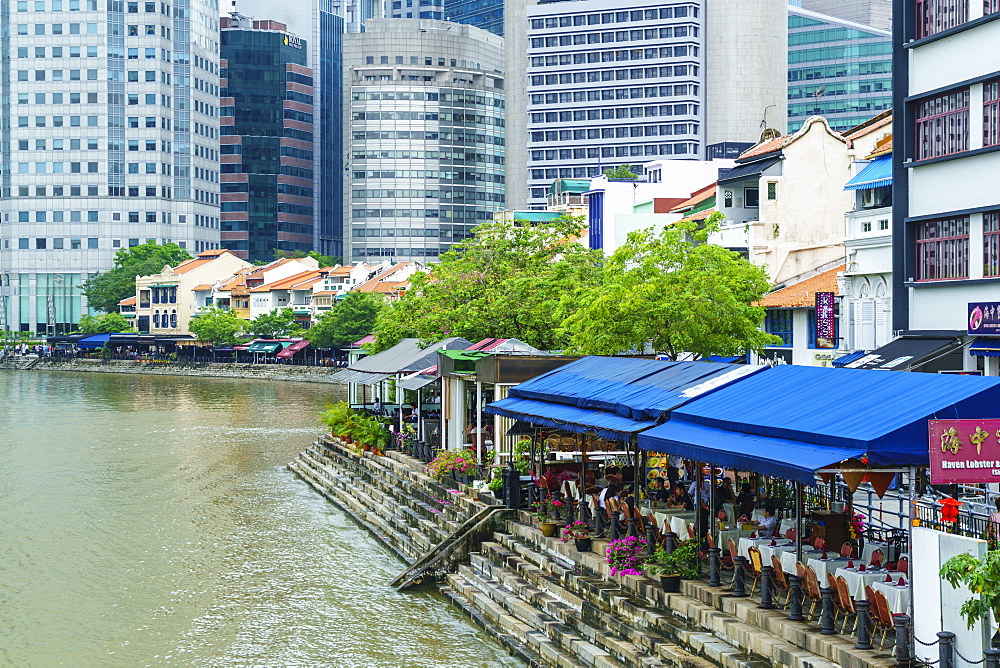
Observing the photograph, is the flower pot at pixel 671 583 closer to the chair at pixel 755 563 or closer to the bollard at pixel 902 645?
the chair at pixel 755 563

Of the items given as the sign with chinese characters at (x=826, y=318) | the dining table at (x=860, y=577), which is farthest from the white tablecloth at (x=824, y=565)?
the sign with chinese characters at (x=826, y=318)

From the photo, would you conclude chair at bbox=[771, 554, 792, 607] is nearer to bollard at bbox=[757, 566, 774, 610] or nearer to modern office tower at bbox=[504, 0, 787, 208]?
bollard at bbox=[757, 566, 774, 610]

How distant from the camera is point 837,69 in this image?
7023 inches

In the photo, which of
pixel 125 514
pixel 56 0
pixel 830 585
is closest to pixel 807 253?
pixel 125 514

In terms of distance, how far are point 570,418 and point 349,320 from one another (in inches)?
4105

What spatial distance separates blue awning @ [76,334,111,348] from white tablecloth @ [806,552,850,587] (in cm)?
15711

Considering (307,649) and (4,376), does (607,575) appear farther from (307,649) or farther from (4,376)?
(4,376)

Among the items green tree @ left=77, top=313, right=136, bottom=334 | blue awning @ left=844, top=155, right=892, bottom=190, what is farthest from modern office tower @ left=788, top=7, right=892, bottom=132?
blue awning @ left=844, top=155, right=892, bottom=190

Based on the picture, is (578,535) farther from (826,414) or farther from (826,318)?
(826,318)

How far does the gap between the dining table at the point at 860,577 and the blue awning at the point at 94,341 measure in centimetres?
15796

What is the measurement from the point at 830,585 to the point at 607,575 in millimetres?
6046

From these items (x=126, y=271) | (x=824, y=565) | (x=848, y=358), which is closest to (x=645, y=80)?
(x=126, y=271)

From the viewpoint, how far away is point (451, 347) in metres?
43.8

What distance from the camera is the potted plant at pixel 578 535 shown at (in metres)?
25.1
